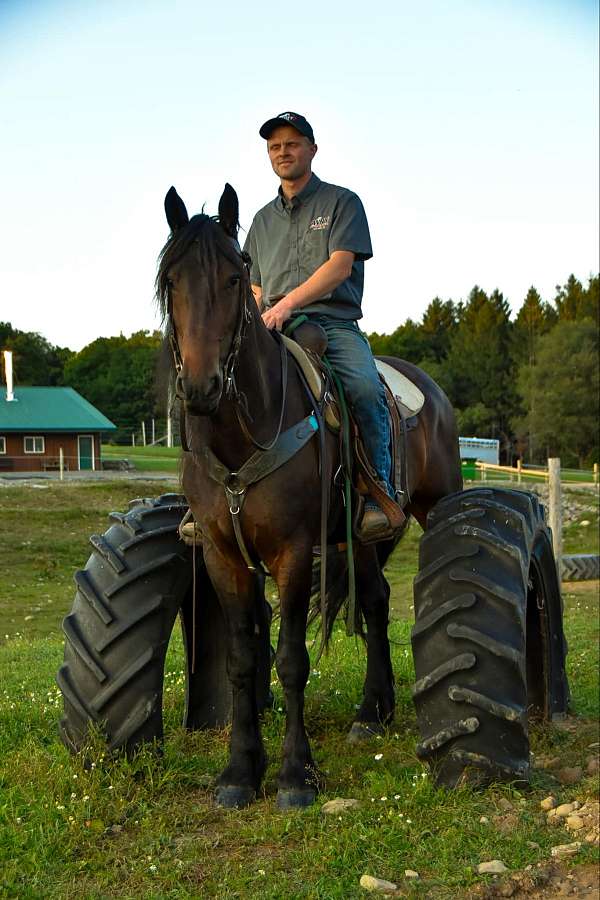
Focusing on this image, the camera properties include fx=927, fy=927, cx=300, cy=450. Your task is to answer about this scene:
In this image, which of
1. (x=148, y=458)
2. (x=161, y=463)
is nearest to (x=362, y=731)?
(x=161, y=463)

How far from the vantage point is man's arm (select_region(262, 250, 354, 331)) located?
508cm

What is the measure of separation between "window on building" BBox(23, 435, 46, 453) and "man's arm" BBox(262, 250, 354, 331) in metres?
39.4

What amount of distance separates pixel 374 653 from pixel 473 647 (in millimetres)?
1709

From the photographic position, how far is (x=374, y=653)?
21.0 feet

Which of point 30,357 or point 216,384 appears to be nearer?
point 216,384

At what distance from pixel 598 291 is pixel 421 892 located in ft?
296

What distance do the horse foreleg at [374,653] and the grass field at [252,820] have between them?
16cm

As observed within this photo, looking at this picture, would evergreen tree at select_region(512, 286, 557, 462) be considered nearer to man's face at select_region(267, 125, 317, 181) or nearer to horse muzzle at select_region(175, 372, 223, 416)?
man's face at select_region(267, 125, 317, 181)

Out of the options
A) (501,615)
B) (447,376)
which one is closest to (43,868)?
(501,615)

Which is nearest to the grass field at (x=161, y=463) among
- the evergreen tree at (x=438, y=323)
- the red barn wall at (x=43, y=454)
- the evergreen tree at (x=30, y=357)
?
the red barn wall at (x=43, y=454)

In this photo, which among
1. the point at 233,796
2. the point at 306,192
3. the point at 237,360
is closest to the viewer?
the point at 237,360

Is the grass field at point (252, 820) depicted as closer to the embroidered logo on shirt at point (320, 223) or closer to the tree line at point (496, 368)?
the embroidered logo on shirt at point (320, 223)

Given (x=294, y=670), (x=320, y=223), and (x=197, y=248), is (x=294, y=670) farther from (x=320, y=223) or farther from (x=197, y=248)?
(x=320, y=223)

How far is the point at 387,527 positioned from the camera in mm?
5414
